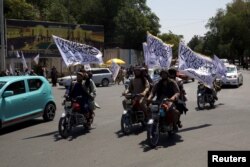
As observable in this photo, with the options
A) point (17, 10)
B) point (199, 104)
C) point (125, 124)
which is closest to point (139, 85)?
point (125, 124)

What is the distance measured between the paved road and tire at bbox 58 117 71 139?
173mm

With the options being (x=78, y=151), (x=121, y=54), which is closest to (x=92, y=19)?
(x=121, y=54)

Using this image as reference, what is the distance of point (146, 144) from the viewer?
10.0 meters

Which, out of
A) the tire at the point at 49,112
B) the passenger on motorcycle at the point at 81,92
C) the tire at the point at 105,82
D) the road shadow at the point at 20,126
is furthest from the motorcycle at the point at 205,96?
the tire at the point at 105,82

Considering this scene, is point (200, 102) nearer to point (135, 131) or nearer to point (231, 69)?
point (135, 131)

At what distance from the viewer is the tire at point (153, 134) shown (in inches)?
377

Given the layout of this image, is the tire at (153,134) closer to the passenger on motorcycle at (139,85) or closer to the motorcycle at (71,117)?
the passenger on motorcycle at (139,85)

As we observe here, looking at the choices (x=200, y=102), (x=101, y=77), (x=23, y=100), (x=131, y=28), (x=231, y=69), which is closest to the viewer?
(x=23, y=100)

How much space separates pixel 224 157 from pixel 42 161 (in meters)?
3.57

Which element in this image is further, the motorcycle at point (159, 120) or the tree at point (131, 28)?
the tree at point (131, 28)

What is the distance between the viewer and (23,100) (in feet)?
42.4

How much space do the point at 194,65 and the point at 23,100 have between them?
17.0 ft

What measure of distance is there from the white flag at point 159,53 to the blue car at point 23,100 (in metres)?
3.44

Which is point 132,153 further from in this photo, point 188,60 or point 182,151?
point 188,60
